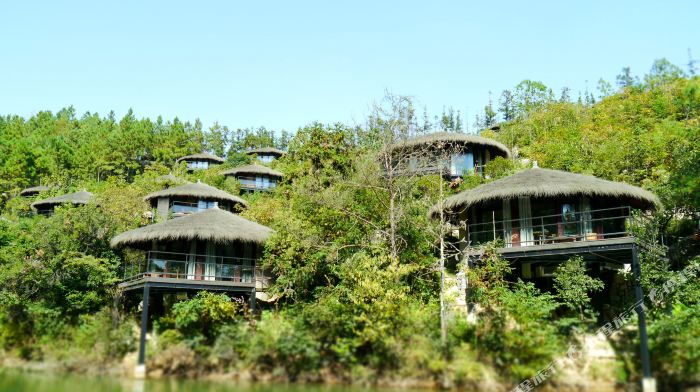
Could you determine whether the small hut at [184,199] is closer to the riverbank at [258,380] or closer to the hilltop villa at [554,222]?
the riverbank at [258,380]

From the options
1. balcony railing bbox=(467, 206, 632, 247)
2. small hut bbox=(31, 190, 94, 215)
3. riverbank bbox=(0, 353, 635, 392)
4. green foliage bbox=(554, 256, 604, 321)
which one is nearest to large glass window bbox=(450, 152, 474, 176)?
balcony railing bbox=(467, 206, 632, 247)

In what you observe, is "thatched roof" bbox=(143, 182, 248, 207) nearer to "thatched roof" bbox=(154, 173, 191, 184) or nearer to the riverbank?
"thatched roof" bbox=(154, 173, 191, 184)

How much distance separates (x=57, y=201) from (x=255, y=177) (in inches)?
629

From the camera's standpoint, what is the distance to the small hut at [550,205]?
18328 millimetres

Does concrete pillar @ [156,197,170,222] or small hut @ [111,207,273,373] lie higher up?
concrete pillar @ [156,197,170,222]

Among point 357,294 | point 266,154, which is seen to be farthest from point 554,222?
point 266,154

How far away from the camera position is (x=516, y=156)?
41.3m

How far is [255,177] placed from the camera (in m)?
50.4

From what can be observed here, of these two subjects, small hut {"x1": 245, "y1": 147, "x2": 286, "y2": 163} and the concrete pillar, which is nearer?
the concrete pillar

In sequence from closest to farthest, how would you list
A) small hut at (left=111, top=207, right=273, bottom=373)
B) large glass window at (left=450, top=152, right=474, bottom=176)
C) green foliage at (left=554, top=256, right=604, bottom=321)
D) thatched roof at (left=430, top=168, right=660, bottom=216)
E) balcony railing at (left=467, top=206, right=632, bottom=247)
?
green foliage at (left=554, top=256, right=604, bottom=321)
thatched roof at (left=430, top=168, right=660, bottom=216)
balcony railing at (left=467, top=206, right=632, bottom=247)
small hut at (left=111, top=207, right=273, bottom=373)
large glass window at (left=450, top=152, right=474, bottom=176)

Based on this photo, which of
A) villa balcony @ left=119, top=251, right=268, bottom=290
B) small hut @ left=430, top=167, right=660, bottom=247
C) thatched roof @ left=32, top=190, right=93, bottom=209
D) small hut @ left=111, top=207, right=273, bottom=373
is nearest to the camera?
small hut @ left=430, top=167, right=660, bottom=247

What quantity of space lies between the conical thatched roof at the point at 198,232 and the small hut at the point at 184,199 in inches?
484

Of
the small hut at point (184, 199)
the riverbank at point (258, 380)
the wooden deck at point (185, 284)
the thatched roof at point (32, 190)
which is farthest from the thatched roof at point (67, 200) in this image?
the riverbank at point (258, 380)

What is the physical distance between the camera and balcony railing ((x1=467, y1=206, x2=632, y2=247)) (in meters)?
18.5
